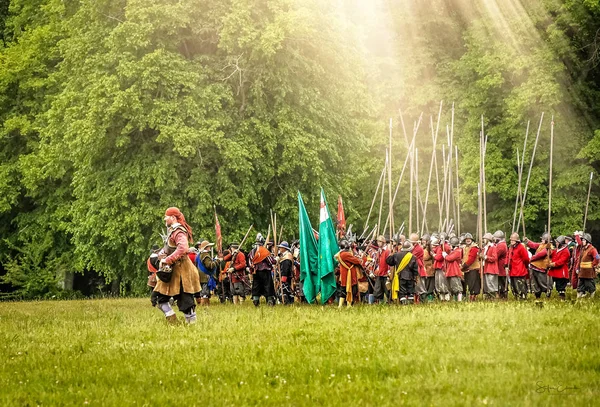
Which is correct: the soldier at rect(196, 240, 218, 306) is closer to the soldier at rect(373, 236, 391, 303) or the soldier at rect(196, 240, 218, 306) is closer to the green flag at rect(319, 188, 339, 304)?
the green flag at rect(319, 188, 339, 304)

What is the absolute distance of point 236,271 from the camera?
2366 centimetres

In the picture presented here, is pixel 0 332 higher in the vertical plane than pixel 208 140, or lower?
lower

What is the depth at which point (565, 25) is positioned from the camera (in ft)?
110

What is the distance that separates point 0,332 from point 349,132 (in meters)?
16.8

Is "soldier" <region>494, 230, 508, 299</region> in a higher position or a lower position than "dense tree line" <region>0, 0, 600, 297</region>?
lower

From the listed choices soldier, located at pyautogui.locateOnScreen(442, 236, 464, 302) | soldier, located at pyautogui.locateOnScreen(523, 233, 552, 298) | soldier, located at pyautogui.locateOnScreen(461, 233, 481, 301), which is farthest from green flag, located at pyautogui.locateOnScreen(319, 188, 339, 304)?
soldier, located at pyautogui.locateOnScreen(523, 233, 552, 298)

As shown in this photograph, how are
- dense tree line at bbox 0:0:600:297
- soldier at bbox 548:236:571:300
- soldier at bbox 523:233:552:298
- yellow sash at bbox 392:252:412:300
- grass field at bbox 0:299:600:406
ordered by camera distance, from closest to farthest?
grass field at bbox 0:299:600:406 < yellow sash at bbox 392:252:412:300 < soldier at bbox 548:236:571:300 < soldier at bbox 523:233:552:298 < dense tree line at bbox 0:0:600:297

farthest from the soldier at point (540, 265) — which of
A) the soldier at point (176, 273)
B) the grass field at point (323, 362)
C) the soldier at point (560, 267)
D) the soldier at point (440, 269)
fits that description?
the soldier at point (176, 273)

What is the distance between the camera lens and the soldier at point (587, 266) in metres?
20.2

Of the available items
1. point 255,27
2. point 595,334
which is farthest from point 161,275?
point 255,27

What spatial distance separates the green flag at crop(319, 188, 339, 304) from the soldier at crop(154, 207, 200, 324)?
204 inches

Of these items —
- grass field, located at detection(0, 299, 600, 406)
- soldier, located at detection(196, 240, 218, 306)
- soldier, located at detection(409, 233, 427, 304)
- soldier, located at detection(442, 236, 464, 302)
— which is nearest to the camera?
grass field, located at detection(0, 299, 600, 406)

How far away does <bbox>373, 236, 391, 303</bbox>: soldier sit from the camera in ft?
67.4

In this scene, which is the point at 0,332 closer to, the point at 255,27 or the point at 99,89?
the point at 99,89
